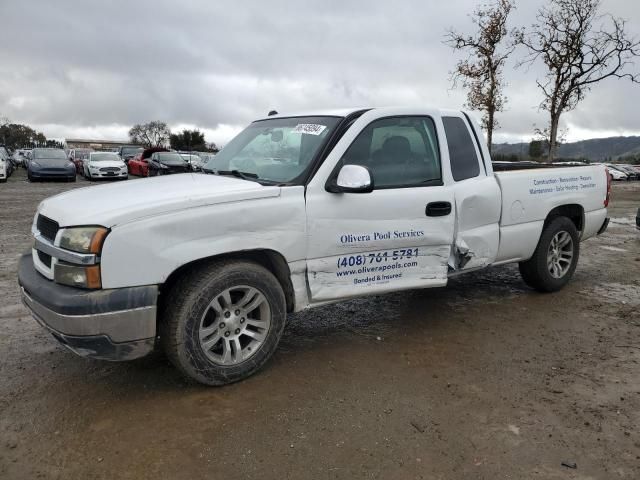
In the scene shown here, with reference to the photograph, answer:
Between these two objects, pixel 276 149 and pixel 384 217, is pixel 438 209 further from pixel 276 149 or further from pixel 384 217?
pixel 276 149

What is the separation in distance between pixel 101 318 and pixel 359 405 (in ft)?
5.28

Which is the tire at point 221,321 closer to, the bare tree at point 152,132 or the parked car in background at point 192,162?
the parked car in background at point 192,162

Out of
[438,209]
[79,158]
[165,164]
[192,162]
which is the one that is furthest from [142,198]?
[79,158]

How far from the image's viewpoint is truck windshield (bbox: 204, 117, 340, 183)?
12.7 feet

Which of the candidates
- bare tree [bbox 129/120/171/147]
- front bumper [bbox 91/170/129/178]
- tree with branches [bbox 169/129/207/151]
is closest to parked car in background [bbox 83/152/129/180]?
front bumper [bbox 91/170/129/178]

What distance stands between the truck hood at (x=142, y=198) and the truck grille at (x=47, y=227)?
43mm

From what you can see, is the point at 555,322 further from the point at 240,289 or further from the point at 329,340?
the point at 240,289

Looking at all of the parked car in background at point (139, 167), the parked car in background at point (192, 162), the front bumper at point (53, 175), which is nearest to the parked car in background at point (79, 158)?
the parked car in background at point (139, 167)

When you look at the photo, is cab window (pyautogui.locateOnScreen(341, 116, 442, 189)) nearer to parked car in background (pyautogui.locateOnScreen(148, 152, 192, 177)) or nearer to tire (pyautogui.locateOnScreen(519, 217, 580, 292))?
tire (pyautogui.locateOnScreen(519, 217, 580, 292))

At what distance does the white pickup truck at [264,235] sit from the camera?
307 cm

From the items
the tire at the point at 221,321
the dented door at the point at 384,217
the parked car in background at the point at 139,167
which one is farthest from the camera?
the parked car in background at the point at 139,167

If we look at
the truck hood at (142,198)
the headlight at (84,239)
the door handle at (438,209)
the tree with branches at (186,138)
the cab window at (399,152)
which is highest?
the tree with branches at (186,138)

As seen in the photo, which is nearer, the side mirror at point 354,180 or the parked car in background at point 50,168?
the side mirror at point 354,180

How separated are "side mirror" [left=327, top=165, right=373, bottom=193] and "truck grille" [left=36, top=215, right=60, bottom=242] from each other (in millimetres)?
1822
